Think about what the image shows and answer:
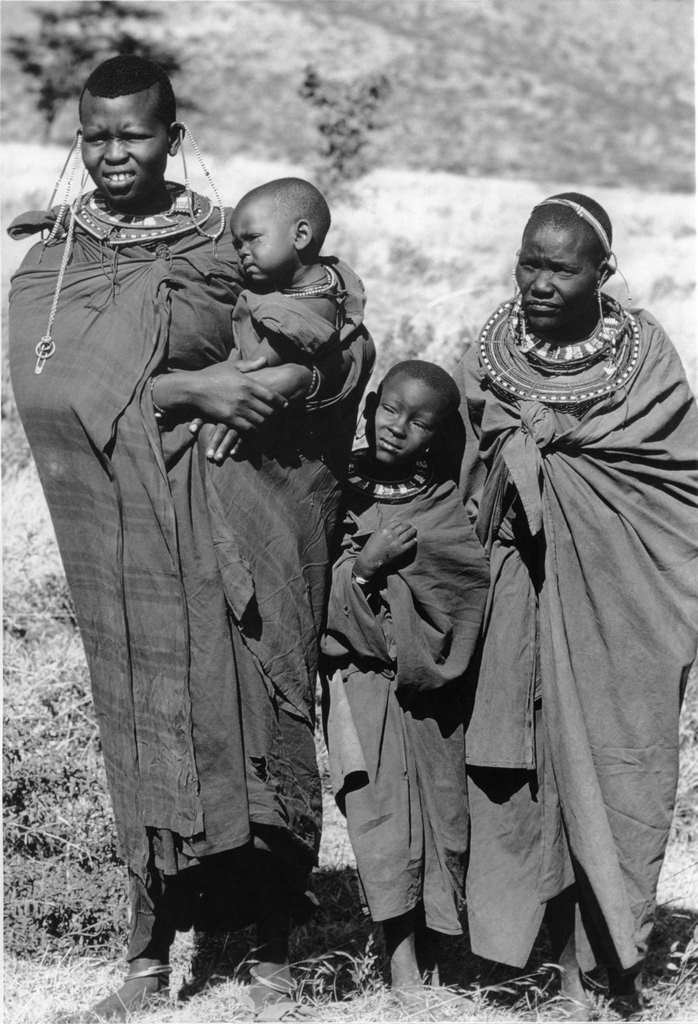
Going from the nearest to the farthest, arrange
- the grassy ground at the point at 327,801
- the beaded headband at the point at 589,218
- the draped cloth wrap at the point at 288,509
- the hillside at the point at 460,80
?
1. the draped cloth wrap at the point at 288,509
2. the beaded headband at the point at 589,218
3. the grassy ground at the point at 327,801
4. the hillside at the point at 460,80

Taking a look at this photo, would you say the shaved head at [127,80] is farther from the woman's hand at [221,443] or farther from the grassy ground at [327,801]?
the grassy ground at [327,801]

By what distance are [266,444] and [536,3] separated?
1925 cm

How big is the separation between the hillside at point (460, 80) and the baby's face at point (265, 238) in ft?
34.9

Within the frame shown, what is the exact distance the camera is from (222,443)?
3.94m

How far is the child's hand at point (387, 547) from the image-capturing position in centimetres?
409

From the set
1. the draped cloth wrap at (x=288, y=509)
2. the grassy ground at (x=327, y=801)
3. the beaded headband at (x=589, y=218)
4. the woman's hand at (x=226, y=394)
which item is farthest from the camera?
the grassy ground at (x=327, y=801)

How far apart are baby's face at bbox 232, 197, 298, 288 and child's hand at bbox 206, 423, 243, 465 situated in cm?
40

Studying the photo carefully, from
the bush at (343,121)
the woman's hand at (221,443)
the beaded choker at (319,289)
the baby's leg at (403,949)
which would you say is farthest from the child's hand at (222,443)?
the bush at (343,121)

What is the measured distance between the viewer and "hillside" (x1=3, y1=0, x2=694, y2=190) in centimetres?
1681

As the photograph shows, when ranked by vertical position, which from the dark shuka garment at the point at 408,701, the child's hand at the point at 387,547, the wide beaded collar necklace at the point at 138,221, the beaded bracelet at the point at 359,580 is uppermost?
the wide beaded collar necklace at the point at 138,221

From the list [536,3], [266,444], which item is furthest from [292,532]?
[536,3]

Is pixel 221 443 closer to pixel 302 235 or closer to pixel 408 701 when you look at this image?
pixel 302 235

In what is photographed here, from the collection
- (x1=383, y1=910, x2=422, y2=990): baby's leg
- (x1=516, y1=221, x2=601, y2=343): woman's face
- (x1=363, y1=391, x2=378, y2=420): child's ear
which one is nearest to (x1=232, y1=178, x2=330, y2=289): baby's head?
(x1=363, y1=391, x2=378, y2=420): child's ear

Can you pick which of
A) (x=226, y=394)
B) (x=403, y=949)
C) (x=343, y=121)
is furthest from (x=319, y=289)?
(x=343, y=121)
